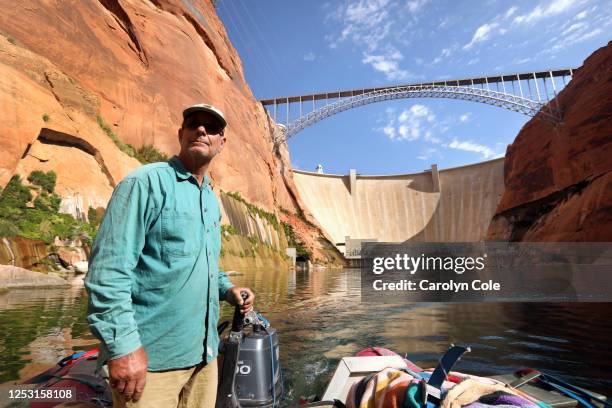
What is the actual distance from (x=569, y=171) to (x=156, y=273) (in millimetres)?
32014

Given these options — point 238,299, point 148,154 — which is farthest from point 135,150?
point 238,299

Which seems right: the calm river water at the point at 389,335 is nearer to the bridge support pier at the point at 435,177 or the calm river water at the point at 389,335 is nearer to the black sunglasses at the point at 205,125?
the black sunglasses at the point at 205,125

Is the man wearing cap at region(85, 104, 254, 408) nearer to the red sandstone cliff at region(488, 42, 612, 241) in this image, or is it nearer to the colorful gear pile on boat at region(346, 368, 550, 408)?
the colorful gear pile on boat at region(346, 368, 550, 408)

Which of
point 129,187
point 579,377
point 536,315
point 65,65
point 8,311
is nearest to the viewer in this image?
point 129,187

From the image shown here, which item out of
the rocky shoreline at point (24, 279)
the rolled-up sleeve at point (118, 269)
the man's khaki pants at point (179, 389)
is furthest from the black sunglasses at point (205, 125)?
the rocky shoreline at point (24, 279)

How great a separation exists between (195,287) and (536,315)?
28.4ft

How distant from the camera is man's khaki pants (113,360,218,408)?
57.1 inches

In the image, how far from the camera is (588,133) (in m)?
24.4

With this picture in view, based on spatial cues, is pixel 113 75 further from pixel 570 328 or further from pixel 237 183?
pixel 570 328

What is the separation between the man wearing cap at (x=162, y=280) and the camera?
133 cm

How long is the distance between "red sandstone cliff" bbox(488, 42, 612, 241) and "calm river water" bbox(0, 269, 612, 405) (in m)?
15.8

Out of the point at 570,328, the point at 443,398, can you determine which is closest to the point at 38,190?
the point at 443,398

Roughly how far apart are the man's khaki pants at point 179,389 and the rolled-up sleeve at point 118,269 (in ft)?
0.83
